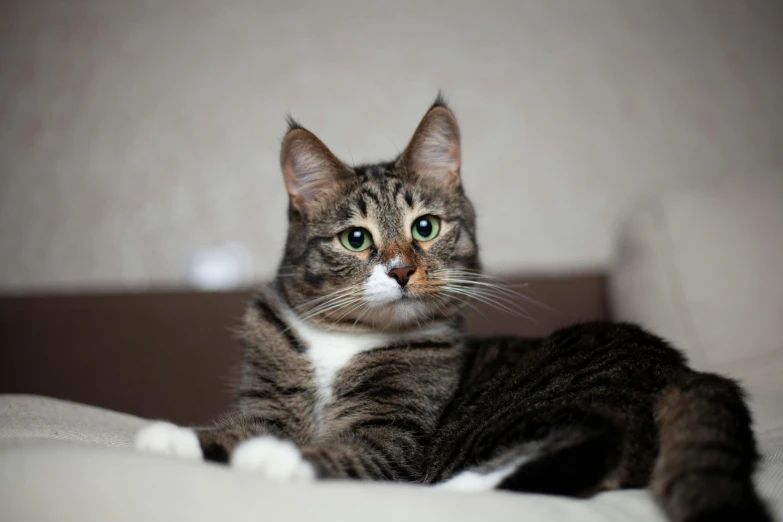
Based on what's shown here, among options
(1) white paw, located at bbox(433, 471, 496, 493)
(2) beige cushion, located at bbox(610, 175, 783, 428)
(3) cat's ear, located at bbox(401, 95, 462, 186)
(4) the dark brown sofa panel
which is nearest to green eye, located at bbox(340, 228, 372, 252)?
(3) cat's ear, located at bbox(401, 95, 462, 186)

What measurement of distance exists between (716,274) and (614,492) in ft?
3.80

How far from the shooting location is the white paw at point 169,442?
35.7 inches

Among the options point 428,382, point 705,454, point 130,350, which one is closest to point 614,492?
point 705,454

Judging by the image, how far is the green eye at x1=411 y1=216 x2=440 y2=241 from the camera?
1.31m

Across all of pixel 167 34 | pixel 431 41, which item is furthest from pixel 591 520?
pixel 167 34

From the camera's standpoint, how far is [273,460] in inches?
32.9

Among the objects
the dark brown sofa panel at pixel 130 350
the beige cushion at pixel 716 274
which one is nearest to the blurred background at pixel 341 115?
the dark brown sofa panel at pixel 130 350

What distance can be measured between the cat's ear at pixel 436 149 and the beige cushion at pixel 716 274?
850mm

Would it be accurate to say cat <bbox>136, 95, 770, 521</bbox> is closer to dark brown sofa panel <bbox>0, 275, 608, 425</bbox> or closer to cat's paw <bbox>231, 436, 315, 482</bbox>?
cat's paw <bbox>231, 436, 315, 482</bbox>

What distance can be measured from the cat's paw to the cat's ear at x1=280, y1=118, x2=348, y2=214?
2.22 ft

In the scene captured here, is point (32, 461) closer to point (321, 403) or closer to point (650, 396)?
point (321, 403)

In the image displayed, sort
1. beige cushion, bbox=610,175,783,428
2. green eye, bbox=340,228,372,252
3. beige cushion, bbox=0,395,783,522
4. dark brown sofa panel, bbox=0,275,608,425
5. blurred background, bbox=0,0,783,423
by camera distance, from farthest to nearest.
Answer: blurred background, bbox=0,0,783,423
dark brown sofa panel, bbox=0,275,608,425
beige cushion, bbox=610,175,783,428
green eye, bbox=340,228,372,252
beige cushion, bbox=0,395,783,522

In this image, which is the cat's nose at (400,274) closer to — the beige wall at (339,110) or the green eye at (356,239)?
the green eye at (356,239)

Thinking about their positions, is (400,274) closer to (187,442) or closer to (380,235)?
(380,235)
